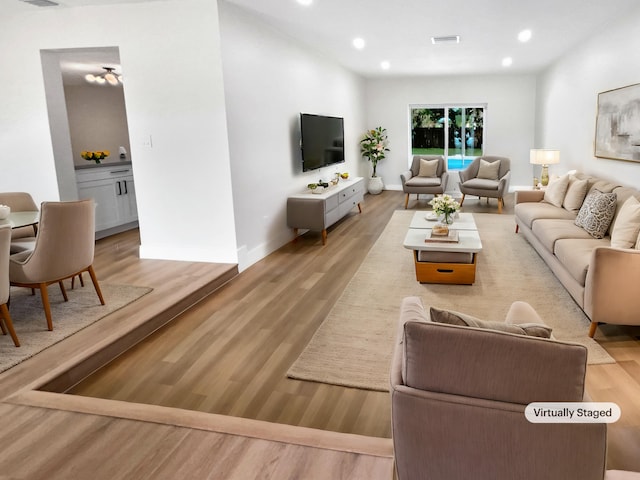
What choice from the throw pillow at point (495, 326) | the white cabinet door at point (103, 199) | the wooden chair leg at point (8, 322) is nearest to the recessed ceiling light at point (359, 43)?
the white cabinet door at point (103, 199)

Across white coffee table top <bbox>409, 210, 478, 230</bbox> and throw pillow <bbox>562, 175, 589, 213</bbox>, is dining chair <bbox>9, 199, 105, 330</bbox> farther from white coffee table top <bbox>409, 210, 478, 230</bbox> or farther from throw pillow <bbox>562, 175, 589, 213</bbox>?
throw pillow <bbox>562, 175, 589, 213</bbox>

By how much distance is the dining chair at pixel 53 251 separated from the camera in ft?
10.5

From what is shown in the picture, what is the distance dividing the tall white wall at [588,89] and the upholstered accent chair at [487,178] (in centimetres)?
83

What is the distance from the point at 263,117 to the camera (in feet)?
16.9

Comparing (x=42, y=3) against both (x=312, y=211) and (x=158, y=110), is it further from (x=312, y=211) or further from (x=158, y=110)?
(x=312, y=211)

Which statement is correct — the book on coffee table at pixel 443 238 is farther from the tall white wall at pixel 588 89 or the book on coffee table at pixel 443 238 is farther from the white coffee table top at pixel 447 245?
the tall white wall at pixel 588 89

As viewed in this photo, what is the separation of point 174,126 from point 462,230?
120 inches

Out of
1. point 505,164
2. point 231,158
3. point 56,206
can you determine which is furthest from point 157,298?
point 505,164

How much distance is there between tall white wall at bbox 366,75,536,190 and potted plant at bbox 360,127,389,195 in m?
0.19

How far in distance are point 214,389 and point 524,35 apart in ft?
18.0

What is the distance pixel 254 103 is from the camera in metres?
4.95

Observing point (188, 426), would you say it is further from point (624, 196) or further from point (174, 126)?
point (624, 196)

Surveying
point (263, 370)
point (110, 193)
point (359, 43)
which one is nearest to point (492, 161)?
point (359, 43)

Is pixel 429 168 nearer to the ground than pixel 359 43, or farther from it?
nearer to the ground
